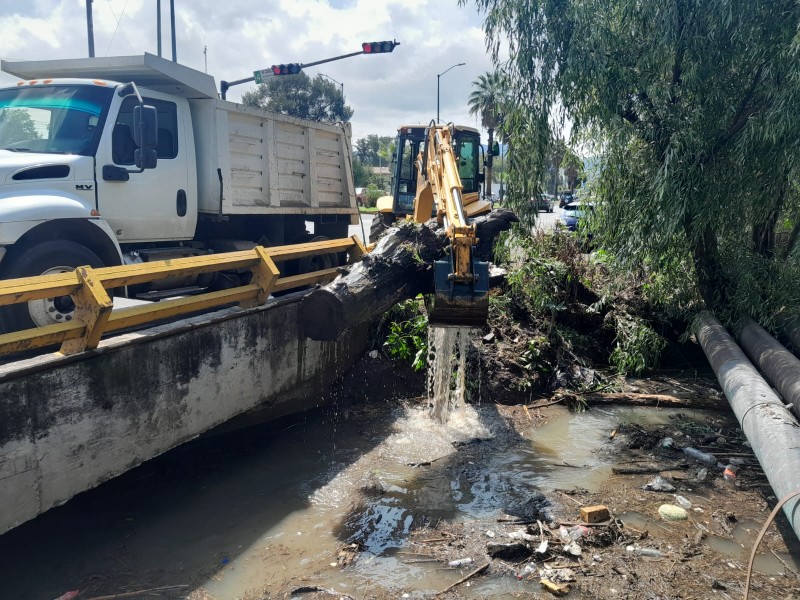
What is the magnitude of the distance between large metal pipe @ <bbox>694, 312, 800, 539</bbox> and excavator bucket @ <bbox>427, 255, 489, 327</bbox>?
7.73 feet

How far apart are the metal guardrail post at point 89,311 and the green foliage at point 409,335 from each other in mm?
4201

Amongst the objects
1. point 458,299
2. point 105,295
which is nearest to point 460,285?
point 458,299

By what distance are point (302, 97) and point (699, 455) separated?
159 ft

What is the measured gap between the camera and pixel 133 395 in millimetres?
4668

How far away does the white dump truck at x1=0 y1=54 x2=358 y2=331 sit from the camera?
5.52 m

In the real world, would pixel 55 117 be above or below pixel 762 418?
above

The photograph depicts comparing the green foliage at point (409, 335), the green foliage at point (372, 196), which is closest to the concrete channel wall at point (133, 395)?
the green foliage at point (409, 335)

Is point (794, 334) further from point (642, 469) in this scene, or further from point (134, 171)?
point (134, 171)

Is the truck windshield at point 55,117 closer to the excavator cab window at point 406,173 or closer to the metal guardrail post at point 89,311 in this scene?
the metal guardrail post at point 89,311

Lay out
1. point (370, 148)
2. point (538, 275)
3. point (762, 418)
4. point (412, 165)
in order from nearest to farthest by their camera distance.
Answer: point (762, 418), point (538, 275), point (412, 165), point (370, 148)

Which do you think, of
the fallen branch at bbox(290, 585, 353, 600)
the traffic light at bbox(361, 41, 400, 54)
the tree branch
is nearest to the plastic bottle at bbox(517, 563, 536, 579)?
the fallen branch at bbox(290, 585, 353, 600)

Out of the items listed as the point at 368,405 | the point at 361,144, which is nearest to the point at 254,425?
the point at 368,405

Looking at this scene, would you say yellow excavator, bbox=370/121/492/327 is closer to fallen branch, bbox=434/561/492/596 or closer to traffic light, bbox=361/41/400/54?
fallen branch, bbox=434/561/492/596

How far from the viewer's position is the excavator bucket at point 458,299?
574 cm
